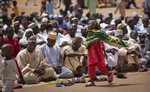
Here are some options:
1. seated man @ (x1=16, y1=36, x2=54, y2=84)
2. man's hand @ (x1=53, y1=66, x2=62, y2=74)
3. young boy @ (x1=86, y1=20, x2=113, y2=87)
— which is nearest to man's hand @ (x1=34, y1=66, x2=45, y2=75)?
seated man @ (x1=16, y1=36, x2=54, y2=84)

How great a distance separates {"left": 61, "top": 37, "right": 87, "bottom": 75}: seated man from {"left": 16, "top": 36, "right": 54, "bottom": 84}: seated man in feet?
2.48

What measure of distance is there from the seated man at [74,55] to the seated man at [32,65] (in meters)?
0.76

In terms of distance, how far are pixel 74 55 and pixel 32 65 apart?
1124 millimetres

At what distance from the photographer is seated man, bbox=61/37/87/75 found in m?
10.3

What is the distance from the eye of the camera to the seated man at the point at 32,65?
31.0ft

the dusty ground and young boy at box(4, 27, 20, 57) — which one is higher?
young boy at box(4, 27, 20, 57)

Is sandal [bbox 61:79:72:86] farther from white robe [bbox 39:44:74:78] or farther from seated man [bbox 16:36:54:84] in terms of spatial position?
white robe [bbox 39:44:74:78]

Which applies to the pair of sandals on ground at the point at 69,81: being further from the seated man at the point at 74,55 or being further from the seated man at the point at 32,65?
the seated man at the point at 74,55

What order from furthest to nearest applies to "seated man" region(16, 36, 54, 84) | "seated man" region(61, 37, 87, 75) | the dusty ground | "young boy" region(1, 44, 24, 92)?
"seated man" region(61, 37, 87, 75) < "seated man" region(16, 36, 54, 84) < the dusty ground < "young boy" region(1, 44, 24, 92)

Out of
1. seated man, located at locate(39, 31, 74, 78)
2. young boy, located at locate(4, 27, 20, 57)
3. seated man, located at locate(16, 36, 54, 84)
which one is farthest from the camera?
young boy, located at locate(4, 27, 20, 57)

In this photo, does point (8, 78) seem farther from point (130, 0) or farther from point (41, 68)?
point (130, 0)

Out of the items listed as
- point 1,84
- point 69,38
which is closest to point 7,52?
point 1,84

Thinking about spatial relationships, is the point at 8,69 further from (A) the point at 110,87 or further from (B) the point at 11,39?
(B) the point at 11,39

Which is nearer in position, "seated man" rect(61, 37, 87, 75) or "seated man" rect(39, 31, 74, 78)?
"seated man" rect(39, 31, 74, 78)
